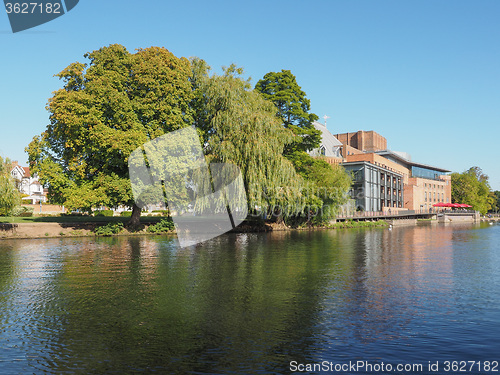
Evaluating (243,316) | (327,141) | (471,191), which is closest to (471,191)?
(471,191)

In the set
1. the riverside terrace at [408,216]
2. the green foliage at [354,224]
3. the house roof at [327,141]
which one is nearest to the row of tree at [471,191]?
the riverside terrace at [408,216]

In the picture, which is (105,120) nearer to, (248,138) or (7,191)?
(7,191)

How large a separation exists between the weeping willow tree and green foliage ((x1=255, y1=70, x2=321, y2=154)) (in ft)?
30.8

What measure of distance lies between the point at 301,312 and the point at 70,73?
39222mm

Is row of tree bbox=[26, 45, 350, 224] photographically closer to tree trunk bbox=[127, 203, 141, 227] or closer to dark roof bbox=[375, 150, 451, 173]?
tree trunk bbox=[127, 203, 141, 227]

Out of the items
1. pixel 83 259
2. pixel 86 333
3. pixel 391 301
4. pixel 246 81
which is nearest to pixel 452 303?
pixel 391 301

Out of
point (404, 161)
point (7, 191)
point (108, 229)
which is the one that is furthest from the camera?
point (404, 161)

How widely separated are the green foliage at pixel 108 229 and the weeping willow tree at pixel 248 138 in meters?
12.2

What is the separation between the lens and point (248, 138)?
42.4 meters

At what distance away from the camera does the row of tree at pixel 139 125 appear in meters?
40.6

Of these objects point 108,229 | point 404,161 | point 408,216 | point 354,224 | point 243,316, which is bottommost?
point 243,316

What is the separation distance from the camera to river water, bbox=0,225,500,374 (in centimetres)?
927

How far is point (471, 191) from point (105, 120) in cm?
14514

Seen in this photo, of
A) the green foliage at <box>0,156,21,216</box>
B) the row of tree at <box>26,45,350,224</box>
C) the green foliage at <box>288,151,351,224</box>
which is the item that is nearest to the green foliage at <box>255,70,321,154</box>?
the green foliage at <box>288,151,351,224</box>
